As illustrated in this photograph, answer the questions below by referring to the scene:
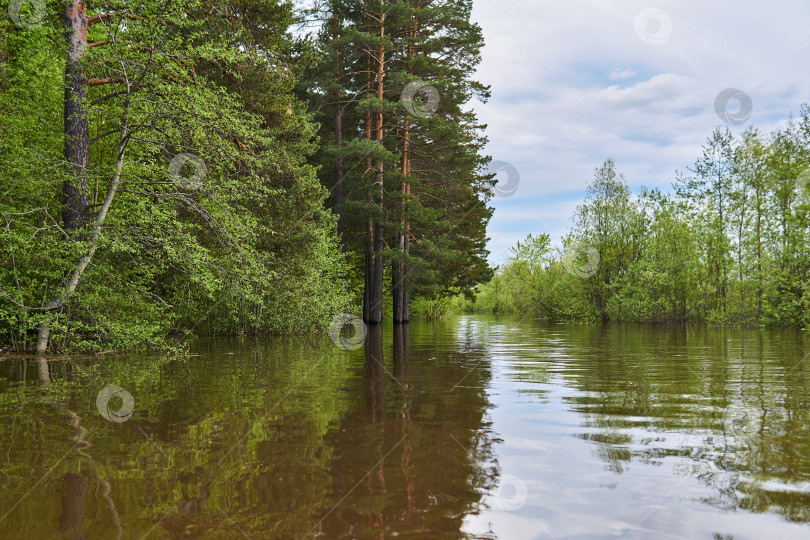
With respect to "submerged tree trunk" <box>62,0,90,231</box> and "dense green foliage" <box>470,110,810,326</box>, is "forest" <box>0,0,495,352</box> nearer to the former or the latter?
"submerged tree trunk" <box>62,0,90,231</box>

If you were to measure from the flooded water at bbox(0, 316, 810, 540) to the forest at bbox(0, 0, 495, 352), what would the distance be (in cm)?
378

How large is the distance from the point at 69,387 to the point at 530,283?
5997cm

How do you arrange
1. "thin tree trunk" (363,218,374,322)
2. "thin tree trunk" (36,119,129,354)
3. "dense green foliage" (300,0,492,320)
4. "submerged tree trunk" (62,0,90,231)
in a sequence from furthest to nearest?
1. "thin tree trunk" (363,218,374,322)
2. "dense green foliage" (300,0,492,320)
3. "submerged tree trunk" (62,0,90,231)
4. "thin tree trunk" (36,119,129,354)

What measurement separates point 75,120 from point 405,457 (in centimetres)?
1318

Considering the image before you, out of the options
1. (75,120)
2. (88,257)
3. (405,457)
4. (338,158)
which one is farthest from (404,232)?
(405,457)

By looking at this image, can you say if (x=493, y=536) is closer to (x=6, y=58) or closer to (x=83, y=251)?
(x=83, y=251)

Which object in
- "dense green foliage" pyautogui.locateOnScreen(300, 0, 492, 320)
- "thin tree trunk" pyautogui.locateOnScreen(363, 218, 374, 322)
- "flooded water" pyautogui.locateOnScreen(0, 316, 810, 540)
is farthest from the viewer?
"thin tree trunk" pyautogui.locateOnScreen(363, 218, 374, 322)

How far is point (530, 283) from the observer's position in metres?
65.4

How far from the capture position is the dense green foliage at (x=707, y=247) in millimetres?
29828

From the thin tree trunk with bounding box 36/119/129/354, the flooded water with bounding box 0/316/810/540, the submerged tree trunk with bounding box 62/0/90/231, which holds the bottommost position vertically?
the flooded water with bounding box 0/316/810/540

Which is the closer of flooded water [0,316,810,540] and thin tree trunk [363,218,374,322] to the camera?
flooded water [0,316,810,540]

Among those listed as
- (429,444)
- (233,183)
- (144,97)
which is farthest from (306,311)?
(429,444)

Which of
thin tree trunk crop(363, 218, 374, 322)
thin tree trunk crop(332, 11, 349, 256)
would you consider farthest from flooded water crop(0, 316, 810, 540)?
thin tree trunk crop(363, 218, 374, 322)

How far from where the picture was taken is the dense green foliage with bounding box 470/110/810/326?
2983 cm
